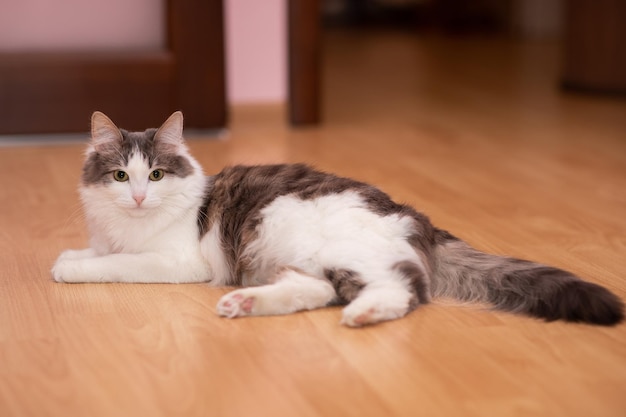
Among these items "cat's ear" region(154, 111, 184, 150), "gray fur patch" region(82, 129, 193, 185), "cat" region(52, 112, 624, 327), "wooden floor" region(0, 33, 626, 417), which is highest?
"cat's ear" region(154, 111, 184, 150)

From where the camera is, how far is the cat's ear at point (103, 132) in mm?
2217

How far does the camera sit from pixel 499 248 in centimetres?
262

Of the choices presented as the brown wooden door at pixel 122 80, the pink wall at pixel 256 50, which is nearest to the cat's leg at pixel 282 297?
the brown wooden door at pixel 122 80

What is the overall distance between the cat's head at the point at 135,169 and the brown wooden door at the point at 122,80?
1.87 meters

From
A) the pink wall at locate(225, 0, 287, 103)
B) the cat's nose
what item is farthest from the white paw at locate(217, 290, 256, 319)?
the pink wall at locate(225, 0, 287, 103)

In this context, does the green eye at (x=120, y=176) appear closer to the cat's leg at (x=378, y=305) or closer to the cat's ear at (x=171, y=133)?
the cat's ear at (x=171, y=133)

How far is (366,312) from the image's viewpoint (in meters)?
1.94

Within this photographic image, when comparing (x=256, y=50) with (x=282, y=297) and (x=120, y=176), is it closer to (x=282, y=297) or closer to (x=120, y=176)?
(x=120, y=176)

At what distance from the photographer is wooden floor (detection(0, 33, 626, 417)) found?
1.68 m

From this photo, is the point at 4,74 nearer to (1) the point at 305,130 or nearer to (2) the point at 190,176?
(1) the point at 305,130

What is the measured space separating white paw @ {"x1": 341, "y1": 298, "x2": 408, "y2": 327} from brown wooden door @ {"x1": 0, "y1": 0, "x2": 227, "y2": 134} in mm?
2401

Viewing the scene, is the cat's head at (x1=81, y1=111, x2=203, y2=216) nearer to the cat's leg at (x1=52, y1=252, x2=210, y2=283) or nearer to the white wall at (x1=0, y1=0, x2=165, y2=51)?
the cat's leg at (x1=52, y1=252, x2=210, y2=283)

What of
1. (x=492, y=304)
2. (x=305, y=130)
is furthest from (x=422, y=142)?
(x=492, y=304)

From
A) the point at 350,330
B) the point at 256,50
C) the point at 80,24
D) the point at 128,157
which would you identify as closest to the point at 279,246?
the point at 350,330
